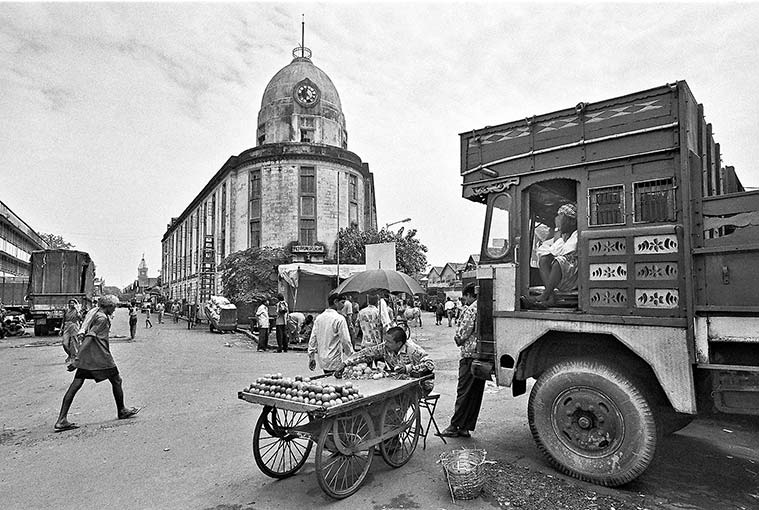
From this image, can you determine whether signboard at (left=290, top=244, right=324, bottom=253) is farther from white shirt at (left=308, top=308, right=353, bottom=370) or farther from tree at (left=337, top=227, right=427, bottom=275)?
white shirt at (left=308, top=308, right=353, bottom=370)

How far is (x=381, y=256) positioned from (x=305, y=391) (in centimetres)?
971

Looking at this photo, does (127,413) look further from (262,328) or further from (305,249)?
(305,249)

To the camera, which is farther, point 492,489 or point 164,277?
point 164,277

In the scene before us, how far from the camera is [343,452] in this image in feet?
14.3

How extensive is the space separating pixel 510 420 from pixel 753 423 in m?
3.02

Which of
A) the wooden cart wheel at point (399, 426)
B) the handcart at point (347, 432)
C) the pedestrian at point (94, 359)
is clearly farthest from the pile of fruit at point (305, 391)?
the pedestrian at point (94, 359)

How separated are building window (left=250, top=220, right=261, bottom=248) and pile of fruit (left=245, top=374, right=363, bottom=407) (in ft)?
105

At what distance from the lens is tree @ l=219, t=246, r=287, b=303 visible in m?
30.7

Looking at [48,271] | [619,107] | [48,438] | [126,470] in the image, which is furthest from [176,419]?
[48,271]

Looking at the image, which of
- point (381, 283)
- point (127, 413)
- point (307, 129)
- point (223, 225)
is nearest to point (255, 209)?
point (223, 225)

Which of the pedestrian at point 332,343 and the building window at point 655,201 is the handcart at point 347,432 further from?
the building window at point 655,201

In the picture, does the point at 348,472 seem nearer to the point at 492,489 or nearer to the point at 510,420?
the point at 492,489

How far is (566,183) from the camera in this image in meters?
5.36

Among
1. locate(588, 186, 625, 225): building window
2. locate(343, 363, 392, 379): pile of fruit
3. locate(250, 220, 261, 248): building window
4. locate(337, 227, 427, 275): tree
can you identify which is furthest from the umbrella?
locate(250, 220, 261, 248): building window
